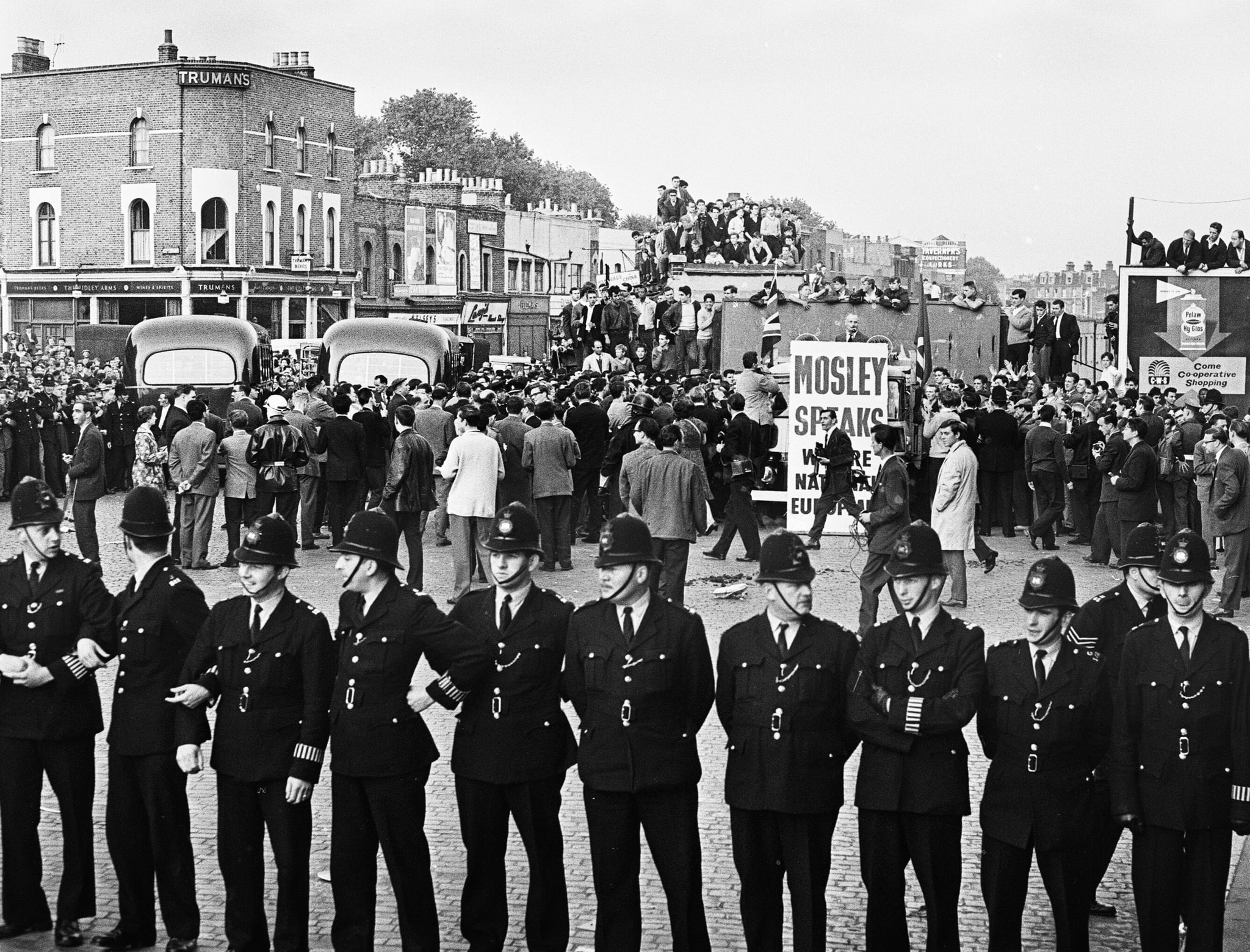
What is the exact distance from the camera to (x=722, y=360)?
31.0 m

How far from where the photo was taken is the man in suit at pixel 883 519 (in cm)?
1384

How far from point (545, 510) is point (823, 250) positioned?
354 ft

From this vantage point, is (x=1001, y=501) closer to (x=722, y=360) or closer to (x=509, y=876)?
(x=722, y=360)

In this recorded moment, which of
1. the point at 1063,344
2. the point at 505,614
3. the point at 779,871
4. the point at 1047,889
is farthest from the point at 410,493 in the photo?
the point at 1063,344

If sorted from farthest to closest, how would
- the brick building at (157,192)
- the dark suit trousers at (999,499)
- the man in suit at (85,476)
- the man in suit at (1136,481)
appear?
the brick building at (157,192)
the dark suit trousers at (999,499)
the man in suit at (1136,481)
the man in suit at (85,476)

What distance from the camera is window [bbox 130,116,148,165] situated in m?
54.0

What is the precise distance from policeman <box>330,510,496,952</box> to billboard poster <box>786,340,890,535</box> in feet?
42.6

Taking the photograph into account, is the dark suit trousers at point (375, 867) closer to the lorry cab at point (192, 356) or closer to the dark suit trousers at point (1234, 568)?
the dark suit trousers at point (1234, 568)

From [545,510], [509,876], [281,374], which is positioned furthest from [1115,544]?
[281,374]

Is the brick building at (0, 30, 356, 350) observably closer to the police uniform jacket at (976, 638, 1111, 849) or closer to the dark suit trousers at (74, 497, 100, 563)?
the dark suit trousers at (74, 497, 100, 563)

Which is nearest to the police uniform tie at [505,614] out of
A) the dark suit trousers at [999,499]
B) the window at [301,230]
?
the dark suit trousers at [999,499]

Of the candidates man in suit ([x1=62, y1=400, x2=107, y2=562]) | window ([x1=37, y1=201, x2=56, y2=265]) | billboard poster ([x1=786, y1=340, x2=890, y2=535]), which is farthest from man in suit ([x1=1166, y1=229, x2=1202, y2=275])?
window ([x1=37, y1=201, x2=56, y2=265])

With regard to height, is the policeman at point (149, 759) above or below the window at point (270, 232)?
below

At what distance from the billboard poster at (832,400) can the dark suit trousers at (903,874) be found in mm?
12981
